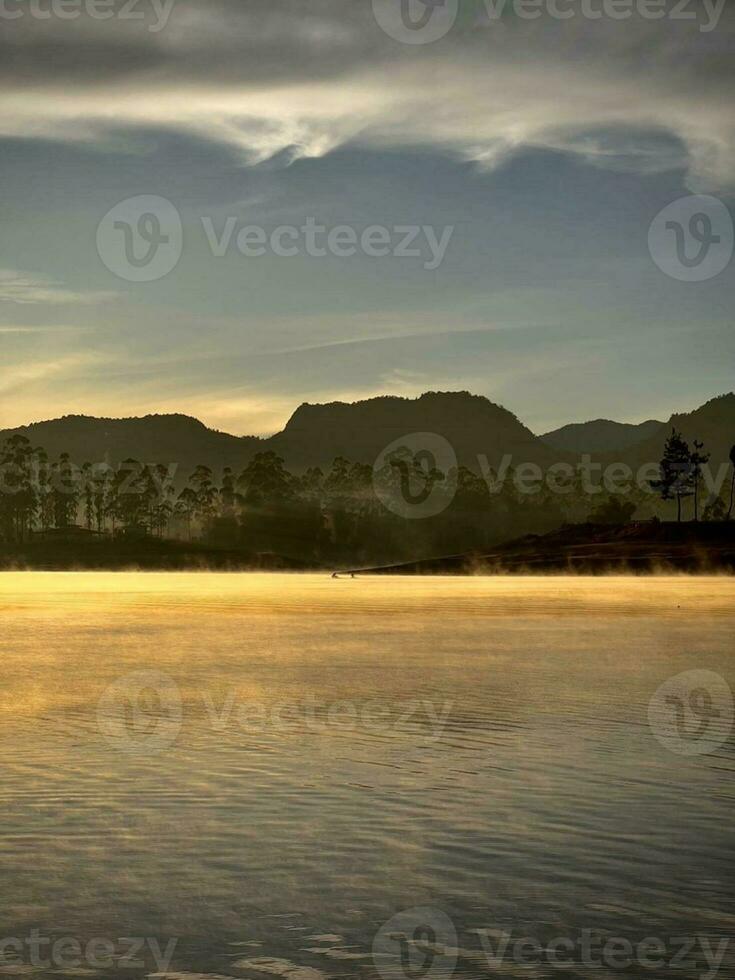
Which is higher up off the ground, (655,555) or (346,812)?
(655,555)

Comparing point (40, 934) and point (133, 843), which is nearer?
point (40, 934)

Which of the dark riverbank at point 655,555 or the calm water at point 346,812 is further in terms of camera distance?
the dark riverbank at point 655,555

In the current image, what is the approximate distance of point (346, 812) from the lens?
19703 millimetres

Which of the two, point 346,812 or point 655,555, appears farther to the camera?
point 655,555

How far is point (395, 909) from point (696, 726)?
1486 cm

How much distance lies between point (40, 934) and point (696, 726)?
17.6 meters

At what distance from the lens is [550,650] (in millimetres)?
48844

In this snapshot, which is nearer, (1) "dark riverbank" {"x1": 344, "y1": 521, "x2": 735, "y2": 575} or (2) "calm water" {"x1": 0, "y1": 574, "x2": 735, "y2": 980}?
(2) "calm water" {"x1": 0, "y1": 574, "x2": 735, "y2": 980}

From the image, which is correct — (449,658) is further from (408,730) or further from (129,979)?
(129,979)

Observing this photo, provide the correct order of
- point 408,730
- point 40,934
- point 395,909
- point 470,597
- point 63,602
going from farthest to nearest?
point 470,597, point 63,602, point 408,730, point 395,909, point 40,934

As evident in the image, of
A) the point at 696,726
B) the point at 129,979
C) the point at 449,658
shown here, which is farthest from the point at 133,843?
the point at 449,658

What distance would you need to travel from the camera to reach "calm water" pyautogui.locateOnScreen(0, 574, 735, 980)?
14.1 metres

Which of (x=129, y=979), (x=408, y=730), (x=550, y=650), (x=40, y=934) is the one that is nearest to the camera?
(x=129, y=979)

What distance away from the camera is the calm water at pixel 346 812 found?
14.1m
